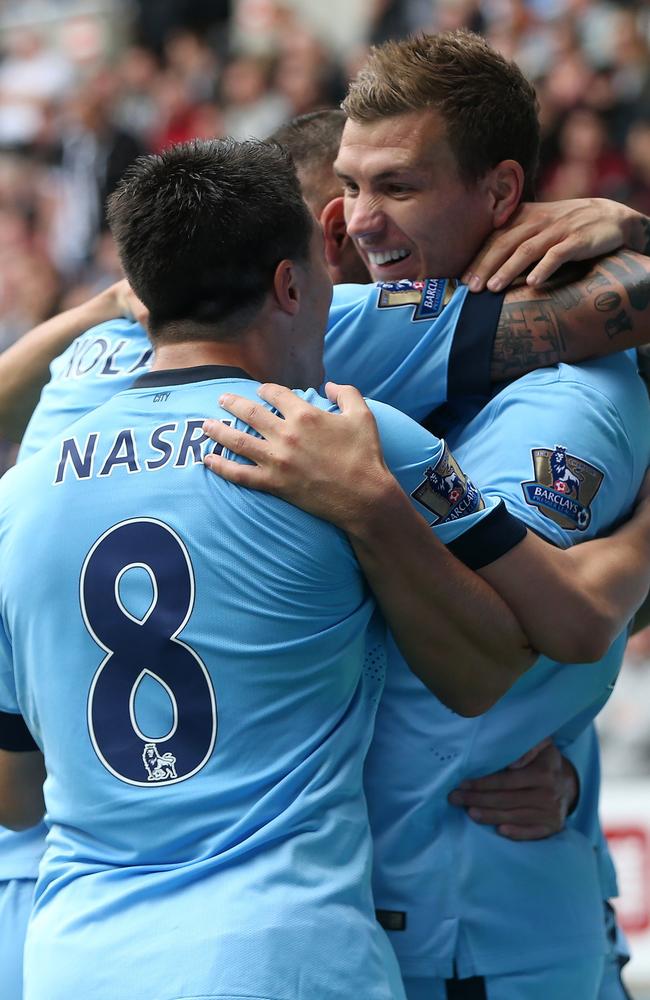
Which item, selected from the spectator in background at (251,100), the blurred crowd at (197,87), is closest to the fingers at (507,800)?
the blurred crowd at (197,87)

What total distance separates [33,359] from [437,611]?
1512 millimetres

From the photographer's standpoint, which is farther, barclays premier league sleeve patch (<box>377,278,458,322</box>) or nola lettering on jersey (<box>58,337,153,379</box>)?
nola lettering on jersey (<box>58,337,153,379</box>)

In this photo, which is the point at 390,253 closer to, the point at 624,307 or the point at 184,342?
the point at 624,307

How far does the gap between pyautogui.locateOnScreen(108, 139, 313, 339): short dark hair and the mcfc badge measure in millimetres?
553

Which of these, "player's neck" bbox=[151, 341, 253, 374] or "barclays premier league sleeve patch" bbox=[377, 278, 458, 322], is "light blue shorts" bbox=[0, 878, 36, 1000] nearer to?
"player's neck" bbox=[151, 341, 253, 374]

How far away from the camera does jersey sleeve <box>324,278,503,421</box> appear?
7.97ft

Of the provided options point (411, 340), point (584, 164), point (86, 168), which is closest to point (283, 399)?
point (411, 340)

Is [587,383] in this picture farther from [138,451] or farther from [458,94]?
[138,451]

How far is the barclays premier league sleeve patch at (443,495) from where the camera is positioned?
6.52 feet

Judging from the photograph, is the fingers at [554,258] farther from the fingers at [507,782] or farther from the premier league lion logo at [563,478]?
the fingers at [507,782]

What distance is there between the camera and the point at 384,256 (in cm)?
272

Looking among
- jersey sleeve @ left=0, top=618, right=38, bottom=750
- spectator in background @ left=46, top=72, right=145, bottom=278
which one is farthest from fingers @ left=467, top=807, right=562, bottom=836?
spectator in background @ left=46, top=72, right=145, bottom=278

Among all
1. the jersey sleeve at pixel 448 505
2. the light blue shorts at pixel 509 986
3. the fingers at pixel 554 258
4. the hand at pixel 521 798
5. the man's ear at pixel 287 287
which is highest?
the man's ear at pixel 287 287

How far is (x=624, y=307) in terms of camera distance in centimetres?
241
